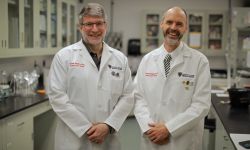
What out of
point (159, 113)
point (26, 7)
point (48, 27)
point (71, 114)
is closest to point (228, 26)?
point (48, 27)

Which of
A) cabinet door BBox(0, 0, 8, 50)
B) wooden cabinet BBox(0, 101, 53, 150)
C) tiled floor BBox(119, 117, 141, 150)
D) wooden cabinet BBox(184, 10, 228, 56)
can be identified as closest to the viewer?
wooden cabinet BBox(0, 101, 53, 150)

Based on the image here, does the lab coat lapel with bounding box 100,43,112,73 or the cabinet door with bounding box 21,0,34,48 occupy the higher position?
the cabinet door with bounding box 21,0,34,48

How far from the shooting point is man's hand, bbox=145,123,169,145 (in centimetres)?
181

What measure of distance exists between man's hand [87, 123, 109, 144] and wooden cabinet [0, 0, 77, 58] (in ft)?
4.66

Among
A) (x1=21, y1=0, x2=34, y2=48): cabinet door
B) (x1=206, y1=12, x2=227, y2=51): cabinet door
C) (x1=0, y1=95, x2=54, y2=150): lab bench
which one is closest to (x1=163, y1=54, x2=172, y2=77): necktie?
(x1=0, y1=95, x2=54, y2=150): lab bench

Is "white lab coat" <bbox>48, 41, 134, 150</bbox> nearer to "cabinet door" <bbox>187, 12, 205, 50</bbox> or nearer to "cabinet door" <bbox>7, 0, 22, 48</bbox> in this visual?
"cabinet door" <bbox>7, 0, 22, 48</bbox>

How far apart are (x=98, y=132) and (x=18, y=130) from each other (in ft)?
3.33

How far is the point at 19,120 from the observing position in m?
2.49

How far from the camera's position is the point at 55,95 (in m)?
1.83

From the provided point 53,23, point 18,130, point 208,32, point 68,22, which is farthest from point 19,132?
point 208,32

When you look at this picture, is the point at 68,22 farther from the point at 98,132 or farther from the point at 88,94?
the point at 98,132

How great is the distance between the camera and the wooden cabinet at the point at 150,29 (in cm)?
546

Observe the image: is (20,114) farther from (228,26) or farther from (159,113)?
(228,26)

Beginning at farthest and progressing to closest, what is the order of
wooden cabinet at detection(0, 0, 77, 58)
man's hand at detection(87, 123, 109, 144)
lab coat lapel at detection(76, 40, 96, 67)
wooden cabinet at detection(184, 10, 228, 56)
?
wooden cabinet at detection(184, 10, 228, 56) < wooden cabinet at detection(0, 0, 77, 58) < lab coat lapel at detection(76, 40, 96, 67) < man's hand at detection(87, 123, 109, 144)
